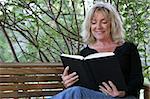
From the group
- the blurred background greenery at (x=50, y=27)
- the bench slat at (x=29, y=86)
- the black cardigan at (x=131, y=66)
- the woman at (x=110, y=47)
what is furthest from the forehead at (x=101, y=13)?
the blurred background greenery at (x=50, y=27)

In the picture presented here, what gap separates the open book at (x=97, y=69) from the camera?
2.03 metres

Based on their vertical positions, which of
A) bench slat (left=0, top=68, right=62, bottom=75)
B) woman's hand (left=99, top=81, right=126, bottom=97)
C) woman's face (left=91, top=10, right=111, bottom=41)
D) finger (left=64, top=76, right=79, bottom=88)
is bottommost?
woman's hand (left=99, top=81, right=126, bottom=97)

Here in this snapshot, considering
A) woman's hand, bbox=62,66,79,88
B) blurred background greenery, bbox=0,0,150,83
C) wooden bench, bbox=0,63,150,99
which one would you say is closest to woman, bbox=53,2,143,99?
woman's hand, bbox=62,66,79,88

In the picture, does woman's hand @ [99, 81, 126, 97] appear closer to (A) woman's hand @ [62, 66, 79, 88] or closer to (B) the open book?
(B) the open book

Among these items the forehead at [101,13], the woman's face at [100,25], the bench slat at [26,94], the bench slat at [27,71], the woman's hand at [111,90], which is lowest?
the bench slat at [26,94]

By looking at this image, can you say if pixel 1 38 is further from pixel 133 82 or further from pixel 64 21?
pixel 133 82

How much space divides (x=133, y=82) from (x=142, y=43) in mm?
1068

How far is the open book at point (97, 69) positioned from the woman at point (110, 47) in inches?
1.7

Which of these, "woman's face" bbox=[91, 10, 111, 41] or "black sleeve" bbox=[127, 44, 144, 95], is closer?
"black sleeve" bbox=[127, 44, 144, 95]

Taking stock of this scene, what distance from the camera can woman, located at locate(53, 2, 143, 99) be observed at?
2164mm

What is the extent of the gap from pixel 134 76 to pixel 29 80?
78cm

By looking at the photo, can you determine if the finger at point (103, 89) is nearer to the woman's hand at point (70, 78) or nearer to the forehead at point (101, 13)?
the woman's hand at point (70, 78)

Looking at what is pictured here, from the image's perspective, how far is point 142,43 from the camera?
3234 millimetres

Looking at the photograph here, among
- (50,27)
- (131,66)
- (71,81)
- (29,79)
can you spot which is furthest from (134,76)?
(50,27)
